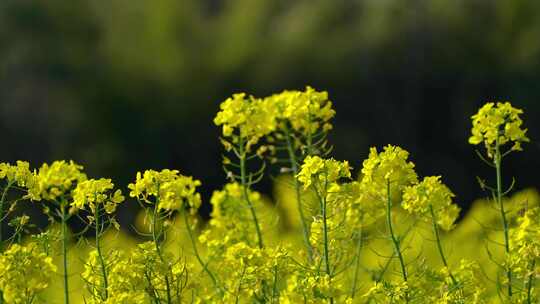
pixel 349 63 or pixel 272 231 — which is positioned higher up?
pixel 349 63

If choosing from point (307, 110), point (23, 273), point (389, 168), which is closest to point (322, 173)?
point (389, 168)

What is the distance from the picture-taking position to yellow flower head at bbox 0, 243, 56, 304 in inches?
172

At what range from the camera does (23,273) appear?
4.38 meters

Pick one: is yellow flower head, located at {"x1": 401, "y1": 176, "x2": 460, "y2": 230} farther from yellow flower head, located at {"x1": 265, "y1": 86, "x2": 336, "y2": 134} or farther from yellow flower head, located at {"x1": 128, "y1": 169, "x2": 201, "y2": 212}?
yellow flower head, located at {"x1": 128, "y1": 169, "x2": 201, "y2": 212}

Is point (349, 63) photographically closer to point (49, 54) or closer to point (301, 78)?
point (301, 78)

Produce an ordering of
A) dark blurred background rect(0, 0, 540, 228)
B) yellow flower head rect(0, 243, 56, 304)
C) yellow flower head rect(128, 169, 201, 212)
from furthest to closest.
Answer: dark blurred background rect(0, 0, 540, 228) < yellow flower head rect(128, 169, 201, 212) < yellow flower head rect(0, 243, 56, 304)

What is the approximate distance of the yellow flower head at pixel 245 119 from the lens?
17.7 feet

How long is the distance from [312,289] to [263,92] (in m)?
12.3

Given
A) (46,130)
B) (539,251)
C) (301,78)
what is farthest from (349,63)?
(539,251)

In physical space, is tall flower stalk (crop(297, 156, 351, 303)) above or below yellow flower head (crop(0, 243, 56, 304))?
above

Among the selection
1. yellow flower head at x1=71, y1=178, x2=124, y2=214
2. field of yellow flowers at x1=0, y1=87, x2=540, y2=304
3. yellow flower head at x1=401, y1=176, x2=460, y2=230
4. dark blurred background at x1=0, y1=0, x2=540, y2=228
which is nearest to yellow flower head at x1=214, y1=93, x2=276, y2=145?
field of yellow flowers at x1=0, y1=87, x2=540, y2=304

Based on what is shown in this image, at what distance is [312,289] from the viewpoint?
171 inches

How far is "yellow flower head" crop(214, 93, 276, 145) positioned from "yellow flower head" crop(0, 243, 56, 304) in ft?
3.98

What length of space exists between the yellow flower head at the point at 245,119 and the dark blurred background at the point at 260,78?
395 inches
